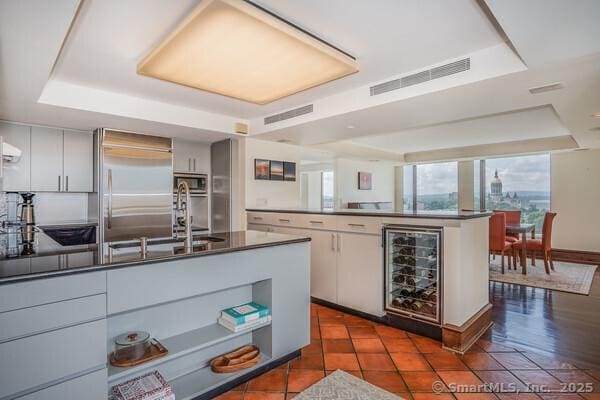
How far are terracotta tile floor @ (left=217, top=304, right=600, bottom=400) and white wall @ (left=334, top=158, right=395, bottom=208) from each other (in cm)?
458

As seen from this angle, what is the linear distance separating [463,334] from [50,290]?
2649mm

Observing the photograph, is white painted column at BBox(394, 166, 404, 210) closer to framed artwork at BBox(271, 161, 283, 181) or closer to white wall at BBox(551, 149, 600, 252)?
white wall at BBox(551, 149, 600, 252)

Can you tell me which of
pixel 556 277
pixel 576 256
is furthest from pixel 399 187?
pixel 556 277

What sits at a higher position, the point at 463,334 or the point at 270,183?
the point at 270,183

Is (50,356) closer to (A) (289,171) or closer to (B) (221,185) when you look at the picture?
(B) (221,185)

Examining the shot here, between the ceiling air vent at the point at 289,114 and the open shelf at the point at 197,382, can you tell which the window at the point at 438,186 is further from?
the open shelf at the point at 197,382

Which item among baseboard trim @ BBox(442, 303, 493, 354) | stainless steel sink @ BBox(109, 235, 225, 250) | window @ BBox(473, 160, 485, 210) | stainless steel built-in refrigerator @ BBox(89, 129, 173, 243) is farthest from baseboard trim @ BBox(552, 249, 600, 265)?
stainless steel built-in refrigerator @ BBox(89, 129, 173, 243)

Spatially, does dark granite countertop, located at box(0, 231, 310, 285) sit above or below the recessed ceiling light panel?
below

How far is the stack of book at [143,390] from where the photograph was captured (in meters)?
1.56

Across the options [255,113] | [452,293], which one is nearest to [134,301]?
[452,293]

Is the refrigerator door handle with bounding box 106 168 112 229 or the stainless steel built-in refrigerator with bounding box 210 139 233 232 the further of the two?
the stainless steel built-in refrigerator with bounding box 210 139 233 232

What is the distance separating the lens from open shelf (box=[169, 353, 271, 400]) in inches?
70.0

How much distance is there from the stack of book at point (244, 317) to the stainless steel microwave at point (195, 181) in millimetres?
3059

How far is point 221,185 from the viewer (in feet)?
15.9
